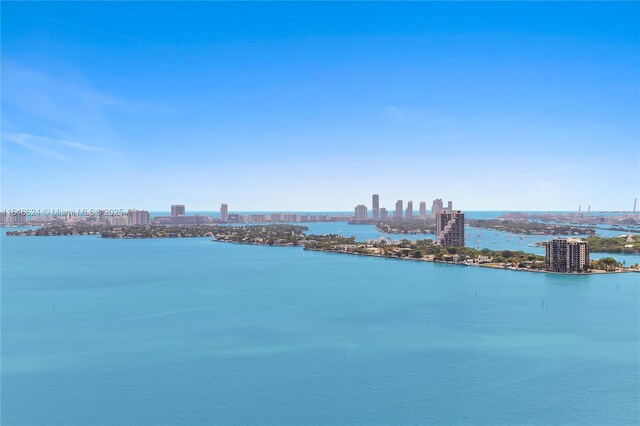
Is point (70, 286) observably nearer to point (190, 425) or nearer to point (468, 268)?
point (190, 425)

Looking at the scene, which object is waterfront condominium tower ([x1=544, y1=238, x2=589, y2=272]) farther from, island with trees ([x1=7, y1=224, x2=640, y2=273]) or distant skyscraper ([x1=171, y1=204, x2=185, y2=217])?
distant skyscraper ([x1=171, y1=204, x2=185, y2=217])

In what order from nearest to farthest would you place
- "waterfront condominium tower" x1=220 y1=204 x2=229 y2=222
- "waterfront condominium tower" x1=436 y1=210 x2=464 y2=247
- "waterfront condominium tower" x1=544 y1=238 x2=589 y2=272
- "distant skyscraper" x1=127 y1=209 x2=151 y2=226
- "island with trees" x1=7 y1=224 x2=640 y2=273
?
1. "waterfront condominium tower" x1=544 y1=238 x2=589 y2=272
2. "island with trees" x1=7 y1=224 x2=640 y2=273
3. "waterfront condominium tower" x1=436 y1=210 x2=464 y2=247
4. "distant skyscraper" x1=127 y1=209 x2=151 y2=226
5. "waterfront condominium tower" x1=220 y1=204 x2=229 y2=222

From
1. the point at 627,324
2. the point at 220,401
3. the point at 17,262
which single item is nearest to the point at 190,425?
the point at 220,401

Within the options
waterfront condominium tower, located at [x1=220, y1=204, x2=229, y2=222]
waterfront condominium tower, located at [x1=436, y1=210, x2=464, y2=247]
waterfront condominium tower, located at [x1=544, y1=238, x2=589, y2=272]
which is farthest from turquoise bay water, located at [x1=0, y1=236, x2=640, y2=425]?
waterfront condominium tower, located at [x1=220, y1=204, x2=229, y2=222]

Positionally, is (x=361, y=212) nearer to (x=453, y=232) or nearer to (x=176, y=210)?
(x=176, y=210)

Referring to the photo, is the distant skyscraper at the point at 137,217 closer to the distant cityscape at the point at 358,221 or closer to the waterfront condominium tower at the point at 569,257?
the distant cityscape at the point at 358,221

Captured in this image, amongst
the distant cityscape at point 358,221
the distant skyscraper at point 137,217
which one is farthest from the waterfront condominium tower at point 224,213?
the distant skyscraper at point 137,217

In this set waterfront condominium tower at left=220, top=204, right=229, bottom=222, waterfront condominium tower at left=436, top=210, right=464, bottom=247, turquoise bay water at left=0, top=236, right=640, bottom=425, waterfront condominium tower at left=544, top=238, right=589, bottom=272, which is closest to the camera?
turquoise bay water at left=0, top=236, right=640, bottom=425

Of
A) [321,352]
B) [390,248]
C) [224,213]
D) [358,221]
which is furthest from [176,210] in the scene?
[321,352]
